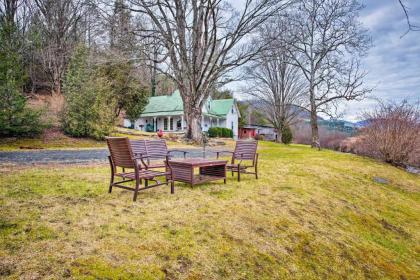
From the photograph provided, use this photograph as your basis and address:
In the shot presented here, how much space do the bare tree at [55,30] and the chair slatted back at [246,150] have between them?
24619 mm

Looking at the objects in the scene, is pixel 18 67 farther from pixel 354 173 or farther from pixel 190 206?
pixel 354 173

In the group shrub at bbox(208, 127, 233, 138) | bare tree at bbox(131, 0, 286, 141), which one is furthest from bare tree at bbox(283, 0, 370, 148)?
shrub at bbox(208, 127, 233, 138)

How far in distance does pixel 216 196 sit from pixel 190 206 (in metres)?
0.91

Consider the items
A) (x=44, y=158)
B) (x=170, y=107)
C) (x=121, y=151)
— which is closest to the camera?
(x=121, y=151)

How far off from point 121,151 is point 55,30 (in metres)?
29.1

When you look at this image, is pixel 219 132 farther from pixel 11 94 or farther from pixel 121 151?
pixel 121 151

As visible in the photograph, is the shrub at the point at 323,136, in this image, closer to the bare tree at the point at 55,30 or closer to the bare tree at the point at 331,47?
the bare tree at the point at 331,47

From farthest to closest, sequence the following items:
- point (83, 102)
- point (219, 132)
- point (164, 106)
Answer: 1. point (164, 106)
2. point (219, 132)
3. point (83, 102)

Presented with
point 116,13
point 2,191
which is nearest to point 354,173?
point 2,191

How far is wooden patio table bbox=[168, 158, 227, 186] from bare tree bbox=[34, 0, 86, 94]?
24.8 m

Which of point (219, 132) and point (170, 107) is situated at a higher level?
point (170, 107)

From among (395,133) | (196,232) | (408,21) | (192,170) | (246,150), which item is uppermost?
(408,21)

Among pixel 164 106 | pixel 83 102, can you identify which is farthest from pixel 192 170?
pixel 164 106

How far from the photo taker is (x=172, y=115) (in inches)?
1344
